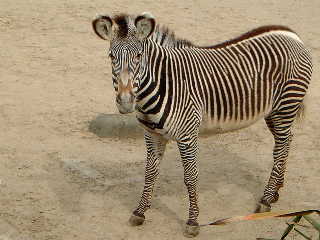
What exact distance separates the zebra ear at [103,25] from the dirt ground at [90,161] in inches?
80.9

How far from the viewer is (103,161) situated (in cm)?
802

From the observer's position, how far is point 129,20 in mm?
5500

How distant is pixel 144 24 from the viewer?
216 inches

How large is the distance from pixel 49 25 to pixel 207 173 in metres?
6.48

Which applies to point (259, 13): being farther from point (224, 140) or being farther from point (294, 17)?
point (224, 140)

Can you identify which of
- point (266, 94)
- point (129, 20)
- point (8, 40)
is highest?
point (129, 20)

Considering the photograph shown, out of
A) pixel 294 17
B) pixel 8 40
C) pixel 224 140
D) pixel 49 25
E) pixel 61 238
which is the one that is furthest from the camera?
pixel 294 17

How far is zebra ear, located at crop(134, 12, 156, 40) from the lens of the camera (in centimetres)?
542

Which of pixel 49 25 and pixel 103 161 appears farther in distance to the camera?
pixel 49 25

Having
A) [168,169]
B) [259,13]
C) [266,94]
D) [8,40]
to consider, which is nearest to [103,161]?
[168,169]

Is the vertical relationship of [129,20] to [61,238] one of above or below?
above

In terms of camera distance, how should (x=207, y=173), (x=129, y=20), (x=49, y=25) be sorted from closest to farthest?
(x=129, y=20) → (x=207, y=173) → (x=49, y=25)

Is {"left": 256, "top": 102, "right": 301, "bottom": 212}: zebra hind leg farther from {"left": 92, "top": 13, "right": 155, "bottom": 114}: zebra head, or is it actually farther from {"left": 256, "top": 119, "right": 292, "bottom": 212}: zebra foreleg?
{"left": 92, "top": 13, "right": 155, "bottom": 114}: zebra head

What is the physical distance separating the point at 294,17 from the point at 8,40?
20.5ft
